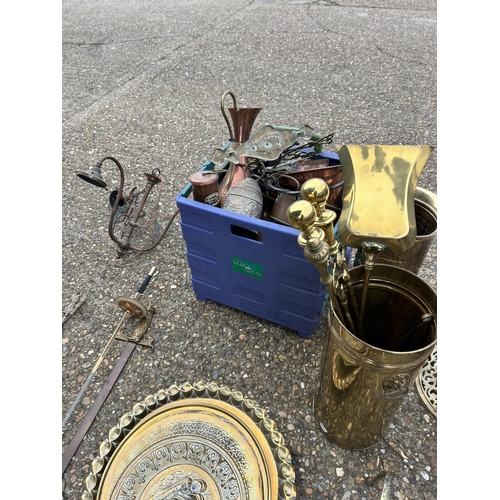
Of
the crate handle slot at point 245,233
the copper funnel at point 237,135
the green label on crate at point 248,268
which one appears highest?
the copper funnel at point 237,135

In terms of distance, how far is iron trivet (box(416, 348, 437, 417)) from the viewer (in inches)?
58.3

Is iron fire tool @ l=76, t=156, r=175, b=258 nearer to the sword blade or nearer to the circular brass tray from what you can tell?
the sword blade

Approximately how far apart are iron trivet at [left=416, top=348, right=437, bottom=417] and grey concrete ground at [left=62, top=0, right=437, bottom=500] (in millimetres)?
35

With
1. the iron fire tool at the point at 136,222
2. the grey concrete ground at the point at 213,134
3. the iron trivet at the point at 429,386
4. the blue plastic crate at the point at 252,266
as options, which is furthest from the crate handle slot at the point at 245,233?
the iron trivet at the point at 429,386

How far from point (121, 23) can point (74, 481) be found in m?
6.64

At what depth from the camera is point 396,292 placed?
1.17 meters

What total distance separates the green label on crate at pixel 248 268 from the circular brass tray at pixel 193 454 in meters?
0.48

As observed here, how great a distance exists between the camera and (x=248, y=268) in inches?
58.7

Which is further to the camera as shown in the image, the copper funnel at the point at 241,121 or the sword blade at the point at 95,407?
the copper funnel at the point at 241,121

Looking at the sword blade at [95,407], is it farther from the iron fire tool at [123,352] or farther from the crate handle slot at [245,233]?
the crate handle slot at [245,233]

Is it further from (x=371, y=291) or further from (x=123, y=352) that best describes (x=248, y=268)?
(x=123, y=352)

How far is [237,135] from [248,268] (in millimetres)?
591

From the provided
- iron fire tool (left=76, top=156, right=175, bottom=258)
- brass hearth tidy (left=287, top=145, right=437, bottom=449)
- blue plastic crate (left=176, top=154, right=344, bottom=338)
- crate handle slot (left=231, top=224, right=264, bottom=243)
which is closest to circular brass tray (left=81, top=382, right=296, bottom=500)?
brass hearth tidy (left=287, top=145, right=437, bottom=449)

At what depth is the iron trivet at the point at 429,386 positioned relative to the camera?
1482 mm
